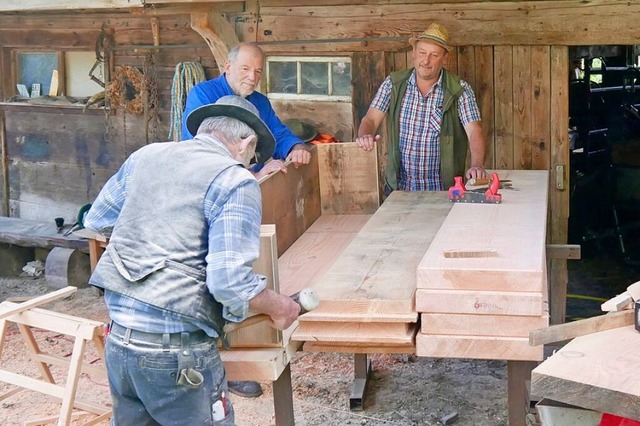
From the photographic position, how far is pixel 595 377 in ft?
9.18

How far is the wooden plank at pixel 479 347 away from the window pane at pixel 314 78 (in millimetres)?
4651

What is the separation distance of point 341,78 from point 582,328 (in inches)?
203

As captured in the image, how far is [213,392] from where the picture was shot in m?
3.71

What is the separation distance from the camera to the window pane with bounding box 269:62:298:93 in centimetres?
820

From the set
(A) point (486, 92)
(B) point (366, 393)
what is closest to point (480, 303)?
(B) point (366, 393)

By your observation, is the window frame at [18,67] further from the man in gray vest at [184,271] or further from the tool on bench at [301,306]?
the tool on bench at [301,306]

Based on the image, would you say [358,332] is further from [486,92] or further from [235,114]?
[486,92]

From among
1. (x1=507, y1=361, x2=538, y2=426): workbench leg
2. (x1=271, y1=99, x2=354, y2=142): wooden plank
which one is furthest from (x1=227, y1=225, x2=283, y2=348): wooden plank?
(x1=271, y1=99, x2=354, y2=142): wooden plank

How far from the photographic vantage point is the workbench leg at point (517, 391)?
156 inches

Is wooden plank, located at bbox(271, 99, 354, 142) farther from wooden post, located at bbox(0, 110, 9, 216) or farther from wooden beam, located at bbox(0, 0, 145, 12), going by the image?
wooden post, located at bbox(0, 110, 9, 216)

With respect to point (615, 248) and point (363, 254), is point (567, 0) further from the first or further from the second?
point (615, 248)

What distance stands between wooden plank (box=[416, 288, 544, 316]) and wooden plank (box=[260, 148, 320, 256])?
1.48 meters

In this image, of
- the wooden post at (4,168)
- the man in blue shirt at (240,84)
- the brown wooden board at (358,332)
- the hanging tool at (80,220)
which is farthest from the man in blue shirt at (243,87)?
the wooden post at (4,168)

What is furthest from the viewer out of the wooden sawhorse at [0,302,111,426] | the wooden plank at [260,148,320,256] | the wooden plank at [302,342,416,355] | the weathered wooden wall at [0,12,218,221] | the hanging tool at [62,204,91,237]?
the hanging tool at [62,204,91,237]
